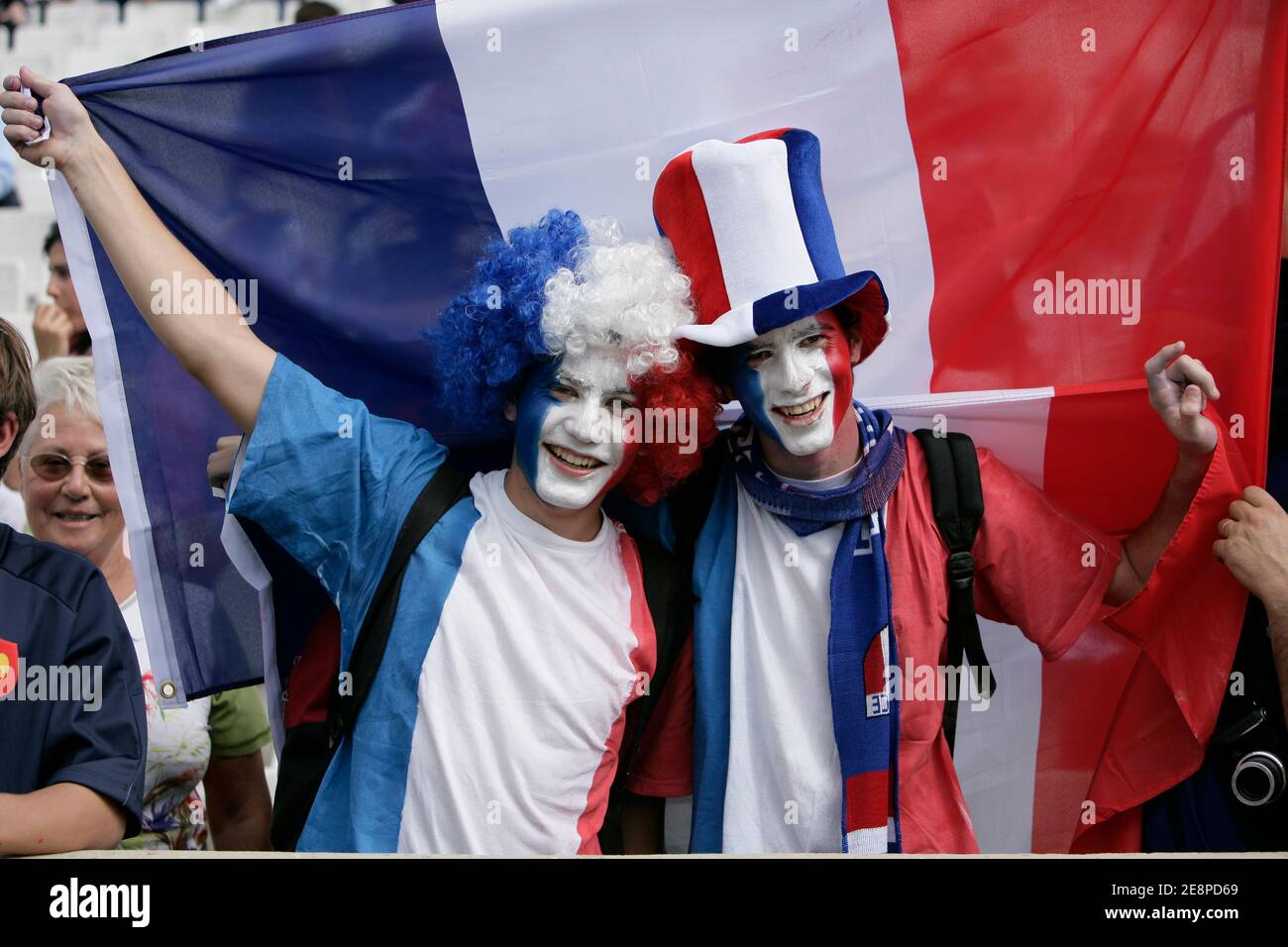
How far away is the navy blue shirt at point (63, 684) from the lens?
2.36 metres

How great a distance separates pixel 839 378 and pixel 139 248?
1435mm

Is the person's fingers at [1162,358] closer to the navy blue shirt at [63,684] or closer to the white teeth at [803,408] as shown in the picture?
the white teeth at [803,408]

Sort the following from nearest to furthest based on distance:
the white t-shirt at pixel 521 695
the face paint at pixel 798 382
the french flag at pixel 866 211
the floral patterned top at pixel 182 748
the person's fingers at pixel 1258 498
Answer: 1. the white t-shirt at pixel 521 695
2. the face paint at pixel 798 382
3. the person's fingers at pixel 1258 498
4. the french flag at pixel 866 211
5. the floral patterned top at pixel 182 748

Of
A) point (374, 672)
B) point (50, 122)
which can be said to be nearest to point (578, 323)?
point (374, 672)

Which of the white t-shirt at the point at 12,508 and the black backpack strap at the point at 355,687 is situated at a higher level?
the white t-shirt at the point at 12,508

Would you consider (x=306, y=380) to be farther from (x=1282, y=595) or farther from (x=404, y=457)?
(x=1282, y=595)

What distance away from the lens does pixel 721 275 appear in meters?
2.81

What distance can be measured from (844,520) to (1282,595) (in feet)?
2.93

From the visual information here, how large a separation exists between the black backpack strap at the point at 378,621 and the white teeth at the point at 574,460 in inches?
10.4

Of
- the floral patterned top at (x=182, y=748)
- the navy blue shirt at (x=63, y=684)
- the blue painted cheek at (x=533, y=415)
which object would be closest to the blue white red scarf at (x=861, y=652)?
the blue painted cheek at (x=533, y=415)

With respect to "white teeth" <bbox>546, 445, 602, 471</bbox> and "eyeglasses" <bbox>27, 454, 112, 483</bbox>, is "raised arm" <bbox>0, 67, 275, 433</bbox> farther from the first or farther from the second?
"eyeglasses" <bbox>27, 454, 112, 483</bbox>

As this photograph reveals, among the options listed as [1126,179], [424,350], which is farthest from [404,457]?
[1126,179]

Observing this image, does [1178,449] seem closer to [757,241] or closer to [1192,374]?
[1192,374]

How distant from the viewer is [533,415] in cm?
276
